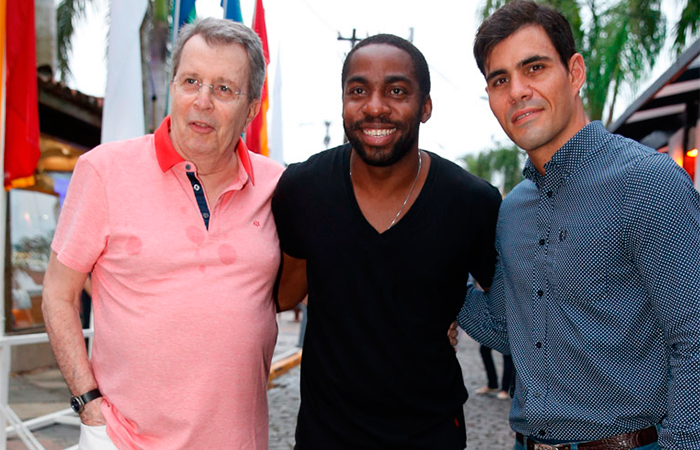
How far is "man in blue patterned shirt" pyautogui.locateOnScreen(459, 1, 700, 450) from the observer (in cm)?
176

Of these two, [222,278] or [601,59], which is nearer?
[222,278]

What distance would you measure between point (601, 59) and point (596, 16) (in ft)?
3.85

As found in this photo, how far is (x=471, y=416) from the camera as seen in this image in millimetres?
7152

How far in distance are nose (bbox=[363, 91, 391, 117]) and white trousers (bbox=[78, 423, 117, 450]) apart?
1509 millimetres

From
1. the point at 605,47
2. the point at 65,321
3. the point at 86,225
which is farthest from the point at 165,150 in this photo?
the point at 605,47

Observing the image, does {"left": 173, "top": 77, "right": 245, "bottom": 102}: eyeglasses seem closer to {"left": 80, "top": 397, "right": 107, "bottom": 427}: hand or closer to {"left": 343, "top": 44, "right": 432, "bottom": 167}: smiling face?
{"left": 343, "top": 44, "right": 432, "bottom": 167}: smiling face

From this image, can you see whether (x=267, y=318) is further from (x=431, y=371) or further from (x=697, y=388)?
(x=697, y=388)

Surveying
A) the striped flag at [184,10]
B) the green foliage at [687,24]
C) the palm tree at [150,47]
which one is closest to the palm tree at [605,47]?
the green foliage at [687,24]

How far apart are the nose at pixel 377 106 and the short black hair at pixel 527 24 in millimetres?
432

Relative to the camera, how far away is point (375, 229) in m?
2.45

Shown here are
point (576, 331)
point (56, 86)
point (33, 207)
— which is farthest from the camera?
point (33, 207)

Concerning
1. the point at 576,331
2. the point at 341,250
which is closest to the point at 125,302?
the point at 341,250

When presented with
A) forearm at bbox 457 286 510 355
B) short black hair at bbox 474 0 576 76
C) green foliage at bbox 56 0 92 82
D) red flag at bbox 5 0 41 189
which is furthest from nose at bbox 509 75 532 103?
green foliage at bbox 56 0 92 82

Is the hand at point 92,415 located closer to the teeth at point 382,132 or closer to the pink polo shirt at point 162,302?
the pink polo shirt at point 162,302
